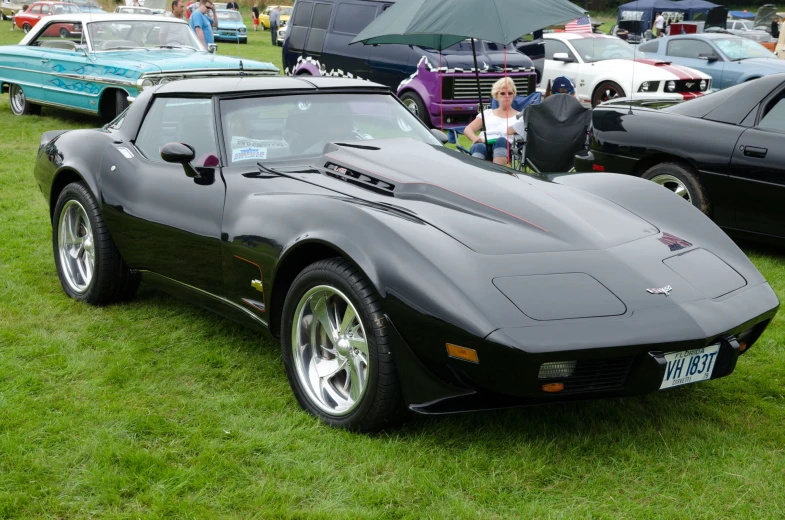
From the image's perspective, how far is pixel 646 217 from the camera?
3809 millimetres

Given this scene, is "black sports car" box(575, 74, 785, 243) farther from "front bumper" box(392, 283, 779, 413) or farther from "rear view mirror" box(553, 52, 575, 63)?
"rear view mirror" box(553, 52, 575, 63)

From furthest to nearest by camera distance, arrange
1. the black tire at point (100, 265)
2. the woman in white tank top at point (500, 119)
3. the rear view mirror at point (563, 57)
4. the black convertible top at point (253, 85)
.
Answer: the rear view mirror at point (563, 57)
the woman in white tank top at point (500, 119)
the black tire at point (100, 265)
the black convertible top at point (253, 85)

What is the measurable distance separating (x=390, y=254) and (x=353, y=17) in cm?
987

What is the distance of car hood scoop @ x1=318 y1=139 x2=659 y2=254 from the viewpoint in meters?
3.29

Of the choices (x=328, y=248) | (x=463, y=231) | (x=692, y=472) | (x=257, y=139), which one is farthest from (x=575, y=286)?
(x=257, y=139)

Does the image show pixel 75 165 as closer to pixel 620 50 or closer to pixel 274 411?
pixel 274 411

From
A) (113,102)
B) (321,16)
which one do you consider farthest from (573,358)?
(321,16)

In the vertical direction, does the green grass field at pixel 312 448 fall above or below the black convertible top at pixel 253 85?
below

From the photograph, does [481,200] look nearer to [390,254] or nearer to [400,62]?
[390,254]

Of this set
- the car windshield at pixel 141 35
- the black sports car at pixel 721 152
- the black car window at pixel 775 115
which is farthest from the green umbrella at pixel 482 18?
the car windshield at pixel 141 35

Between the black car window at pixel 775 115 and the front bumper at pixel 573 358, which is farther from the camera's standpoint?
the black car window at pixel 775 115

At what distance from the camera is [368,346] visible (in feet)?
10.1

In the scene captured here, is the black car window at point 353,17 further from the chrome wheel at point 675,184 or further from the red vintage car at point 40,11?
the red vintage car at point 40,11

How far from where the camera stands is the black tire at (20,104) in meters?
12.1
